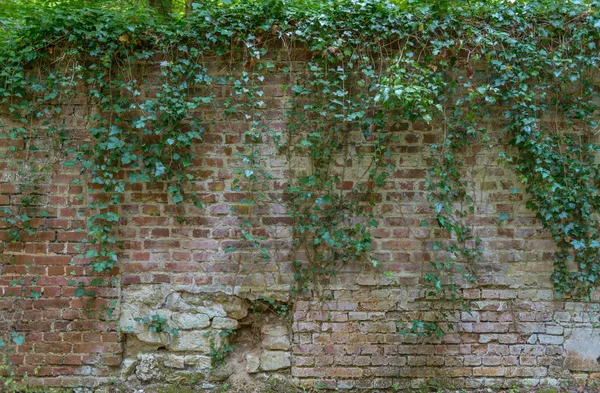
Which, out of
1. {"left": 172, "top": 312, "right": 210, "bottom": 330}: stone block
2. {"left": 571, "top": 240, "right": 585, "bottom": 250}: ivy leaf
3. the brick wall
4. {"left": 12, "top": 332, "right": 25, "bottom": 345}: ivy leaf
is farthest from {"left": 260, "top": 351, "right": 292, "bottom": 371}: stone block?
{"left": 571, "top": 240, "right": 585, "bottom": 250}: ivy leaf

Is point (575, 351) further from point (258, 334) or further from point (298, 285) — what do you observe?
point (258, 334)

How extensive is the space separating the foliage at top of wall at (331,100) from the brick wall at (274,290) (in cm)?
10

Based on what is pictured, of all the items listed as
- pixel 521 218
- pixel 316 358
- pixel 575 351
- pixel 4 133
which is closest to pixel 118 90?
pixel 4 133

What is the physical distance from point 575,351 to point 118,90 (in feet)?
12.5

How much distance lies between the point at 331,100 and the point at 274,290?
1413mm

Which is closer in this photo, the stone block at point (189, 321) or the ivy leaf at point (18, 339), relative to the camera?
the ivy leaf at point (18, 339)

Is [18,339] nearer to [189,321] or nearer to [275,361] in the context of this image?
[189,321]

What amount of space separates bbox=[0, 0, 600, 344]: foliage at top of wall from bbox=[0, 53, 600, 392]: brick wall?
0.10 metres

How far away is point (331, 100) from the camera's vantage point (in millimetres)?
3160

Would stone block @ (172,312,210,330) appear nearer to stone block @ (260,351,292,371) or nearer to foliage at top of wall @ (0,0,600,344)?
stone block @ (260,351,292,371)

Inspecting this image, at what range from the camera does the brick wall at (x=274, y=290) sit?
3.29 m

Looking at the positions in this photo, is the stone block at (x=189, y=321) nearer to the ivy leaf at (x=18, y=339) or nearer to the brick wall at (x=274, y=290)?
the brick wall at (x=274, y=290)

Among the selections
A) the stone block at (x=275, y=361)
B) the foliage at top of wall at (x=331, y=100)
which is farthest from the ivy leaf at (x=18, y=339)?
the stone block at (x=275, y=361)

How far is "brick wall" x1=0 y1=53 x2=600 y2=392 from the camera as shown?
10.8ft
